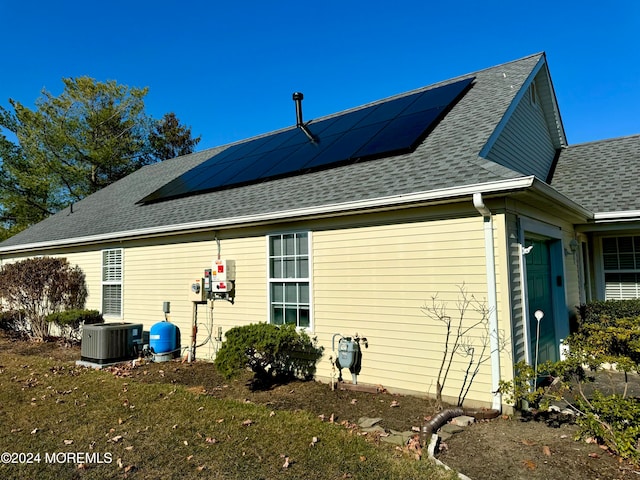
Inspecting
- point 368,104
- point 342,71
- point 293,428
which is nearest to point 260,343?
point 293,428

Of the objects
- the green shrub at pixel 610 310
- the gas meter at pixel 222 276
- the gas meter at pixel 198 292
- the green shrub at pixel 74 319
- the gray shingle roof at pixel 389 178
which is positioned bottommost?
the green shrub at pixel 74 319

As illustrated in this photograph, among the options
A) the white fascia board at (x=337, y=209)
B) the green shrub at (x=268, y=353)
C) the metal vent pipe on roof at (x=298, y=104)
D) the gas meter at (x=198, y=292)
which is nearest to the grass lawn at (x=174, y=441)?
the green shrub at (x=268, y=353)

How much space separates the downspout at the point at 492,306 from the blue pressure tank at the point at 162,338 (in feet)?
20.1

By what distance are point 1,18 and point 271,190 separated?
440 inches

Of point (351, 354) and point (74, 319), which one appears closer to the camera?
point (351, 354)

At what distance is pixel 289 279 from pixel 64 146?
74.0 feet

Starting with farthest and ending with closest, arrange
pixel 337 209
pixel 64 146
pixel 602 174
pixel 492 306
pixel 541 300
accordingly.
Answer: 1. pixel 64 146
2. pixel 602 174
3. pixel 541 300
4. pixel 337 209
5. pixel 492 306

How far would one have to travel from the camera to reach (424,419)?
4555mm

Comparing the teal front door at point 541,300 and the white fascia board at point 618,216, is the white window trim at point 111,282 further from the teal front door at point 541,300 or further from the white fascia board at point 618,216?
the white fascia board at point 618,216

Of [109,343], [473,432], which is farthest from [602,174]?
[109,343]

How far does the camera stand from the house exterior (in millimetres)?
4969

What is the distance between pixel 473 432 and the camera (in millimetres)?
4168

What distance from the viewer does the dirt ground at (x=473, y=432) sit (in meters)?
3.36

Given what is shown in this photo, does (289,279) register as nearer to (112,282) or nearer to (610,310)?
(610,310)
